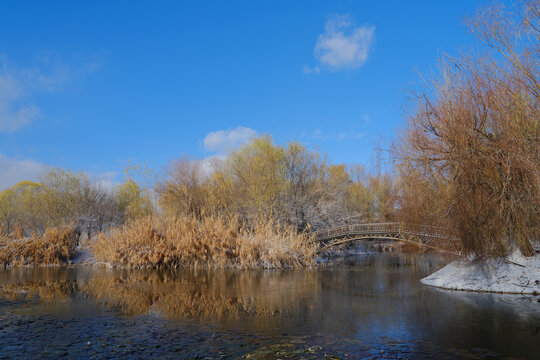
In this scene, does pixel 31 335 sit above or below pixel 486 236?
below

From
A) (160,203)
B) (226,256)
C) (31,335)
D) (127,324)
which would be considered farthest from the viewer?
(160,203)

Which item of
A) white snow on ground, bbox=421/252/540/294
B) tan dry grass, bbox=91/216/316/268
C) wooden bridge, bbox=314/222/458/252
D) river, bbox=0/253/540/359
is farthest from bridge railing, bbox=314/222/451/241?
river, bbox=0/253/540/359

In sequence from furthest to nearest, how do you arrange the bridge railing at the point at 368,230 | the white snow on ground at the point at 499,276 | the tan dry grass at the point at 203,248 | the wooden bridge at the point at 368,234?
1. the wooden bridge at the point at 368,234
2. the bridge railing at the point at 368,230
3. the tan dry grass at the point at 203,248
4. the white snow on ground at the point at 499,276

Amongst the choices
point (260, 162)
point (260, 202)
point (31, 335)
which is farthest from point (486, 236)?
point (260, 162)

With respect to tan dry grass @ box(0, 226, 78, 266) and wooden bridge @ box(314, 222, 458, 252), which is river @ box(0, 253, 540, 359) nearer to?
wooden bridge @ box(314, 222, 458, 252)

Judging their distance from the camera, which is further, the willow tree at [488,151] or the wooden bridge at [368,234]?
the wooden bridge at [368,234]

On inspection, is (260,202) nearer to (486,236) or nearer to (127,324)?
(486,236)

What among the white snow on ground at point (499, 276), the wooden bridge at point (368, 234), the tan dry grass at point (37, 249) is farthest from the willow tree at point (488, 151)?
the tan dry grass at point (37, 249)

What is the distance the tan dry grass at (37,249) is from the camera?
25719 millimetres

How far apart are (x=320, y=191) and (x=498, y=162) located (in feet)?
79.4

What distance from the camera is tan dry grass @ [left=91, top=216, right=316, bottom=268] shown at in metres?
23.0

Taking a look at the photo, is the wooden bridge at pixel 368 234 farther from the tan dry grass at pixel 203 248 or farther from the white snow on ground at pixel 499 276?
the white snow on ground at pixel 499 276

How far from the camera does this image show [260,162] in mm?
35531

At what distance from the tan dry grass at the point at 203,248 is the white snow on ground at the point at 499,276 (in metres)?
9.92
